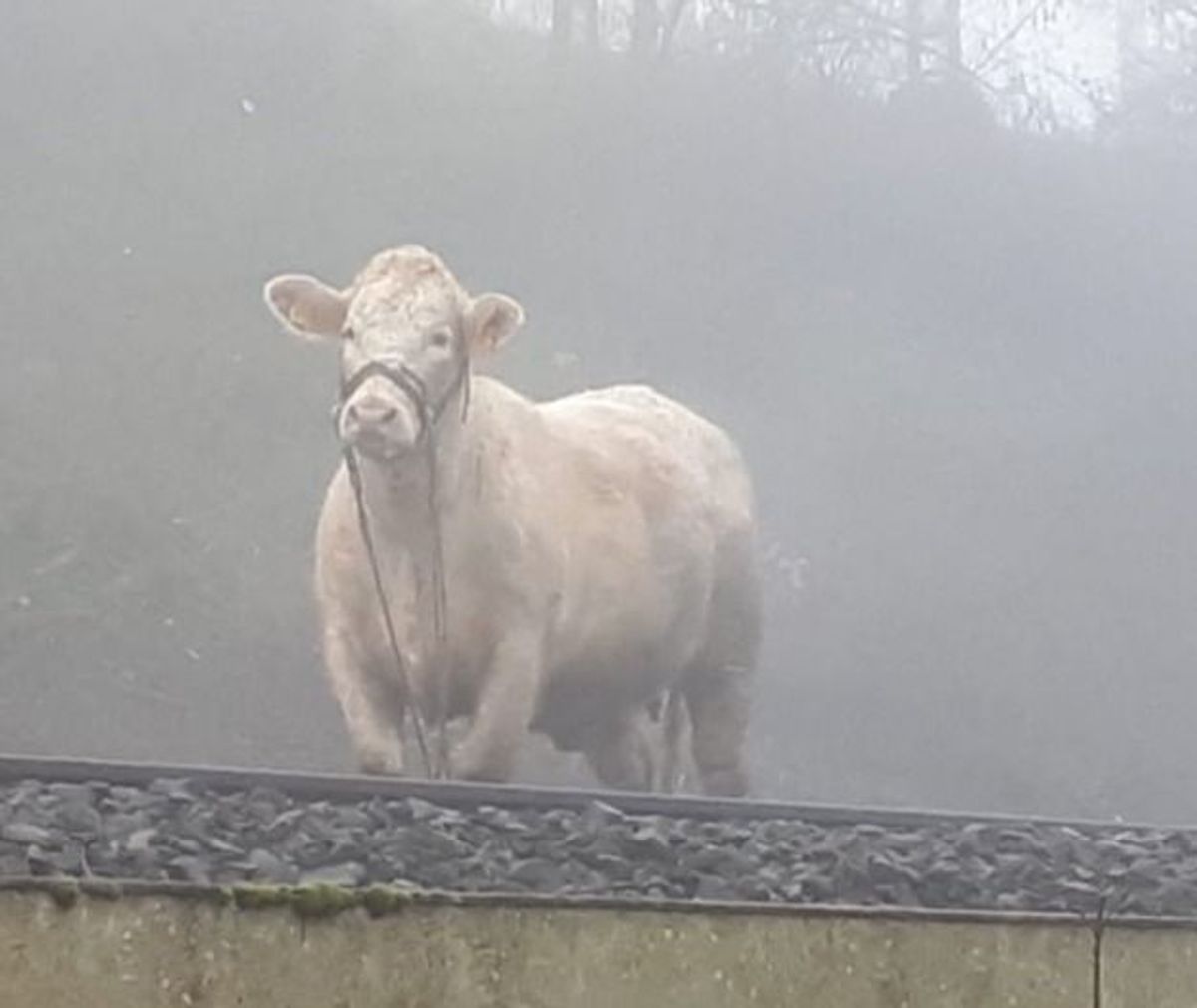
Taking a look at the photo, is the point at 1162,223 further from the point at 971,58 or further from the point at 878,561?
the point at 878,561

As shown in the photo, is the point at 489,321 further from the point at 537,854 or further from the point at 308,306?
the point at 537,854

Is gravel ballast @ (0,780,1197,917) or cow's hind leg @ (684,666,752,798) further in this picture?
cow's hind leg @ (684,666,752,798)

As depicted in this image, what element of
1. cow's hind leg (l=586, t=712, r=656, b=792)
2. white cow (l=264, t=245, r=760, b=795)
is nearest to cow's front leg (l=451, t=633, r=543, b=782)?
white cow (l=264, t=245, r=760, b=795)

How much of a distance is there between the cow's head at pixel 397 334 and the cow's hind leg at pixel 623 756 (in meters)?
0.75

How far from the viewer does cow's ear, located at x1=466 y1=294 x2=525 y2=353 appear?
341 centimetres

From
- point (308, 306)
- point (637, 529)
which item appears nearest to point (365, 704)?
point (308, 306)

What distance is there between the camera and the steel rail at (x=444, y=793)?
2402 mm

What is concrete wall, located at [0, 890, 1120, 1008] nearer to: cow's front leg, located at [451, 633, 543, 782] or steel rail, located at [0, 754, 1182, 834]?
steel rail, located at [0, 754, 1182, 834]

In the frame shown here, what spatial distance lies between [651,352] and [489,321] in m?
2.53

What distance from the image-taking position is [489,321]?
3.42 m

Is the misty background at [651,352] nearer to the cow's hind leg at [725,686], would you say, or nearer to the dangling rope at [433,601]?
the cow's hind leg at [725,686]

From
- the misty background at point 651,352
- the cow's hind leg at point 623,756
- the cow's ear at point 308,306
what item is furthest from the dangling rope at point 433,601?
the misty background at point 651,352

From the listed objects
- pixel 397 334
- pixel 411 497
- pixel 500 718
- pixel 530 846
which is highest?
pixel 397 334

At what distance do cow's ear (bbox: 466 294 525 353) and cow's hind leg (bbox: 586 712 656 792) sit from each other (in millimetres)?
760
